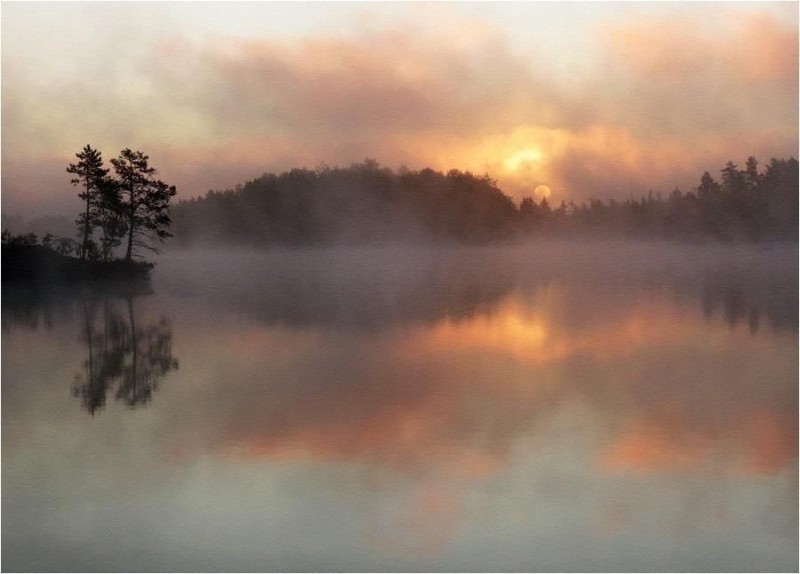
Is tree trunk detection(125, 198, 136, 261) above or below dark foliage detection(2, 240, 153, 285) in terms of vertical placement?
above

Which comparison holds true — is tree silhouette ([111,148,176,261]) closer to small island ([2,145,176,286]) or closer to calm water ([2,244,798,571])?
small island ([2,145,176,286])

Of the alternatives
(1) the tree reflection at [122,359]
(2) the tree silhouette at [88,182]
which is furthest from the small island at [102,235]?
(1) the tree reflection at [122,359]

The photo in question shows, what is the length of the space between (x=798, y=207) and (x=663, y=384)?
9.25 m

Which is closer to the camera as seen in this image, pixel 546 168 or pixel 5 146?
pixel 5 146

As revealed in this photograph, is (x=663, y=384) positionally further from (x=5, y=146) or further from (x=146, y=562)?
(x=5, y=146)

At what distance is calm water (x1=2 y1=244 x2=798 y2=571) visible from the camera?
203 inches

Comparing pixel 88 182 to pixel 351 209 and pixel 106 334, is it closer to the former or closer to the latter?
pixel 106 334

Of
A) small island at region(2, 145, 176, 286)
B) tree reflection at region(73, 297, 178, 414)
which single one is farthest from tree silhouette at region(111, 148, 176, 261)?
tree reflection at region(73, 297, 178, 414)

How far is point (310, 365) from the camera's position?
34.3ft

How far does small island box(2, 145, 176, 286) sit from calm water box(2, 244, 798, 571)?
134 centimetres

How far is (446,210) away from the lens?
70.9 ft

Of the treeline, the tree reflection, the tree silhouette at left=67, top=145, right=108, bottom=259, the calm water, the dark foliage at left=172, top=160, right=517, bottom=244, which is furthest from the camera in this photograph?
the dark foliage at left=172, top=160, right=517, bottom=244

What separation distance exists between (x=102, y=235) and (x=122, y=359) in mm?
8301

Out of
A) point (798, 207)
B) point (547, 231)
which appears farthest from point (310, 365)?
point (547, 231)
